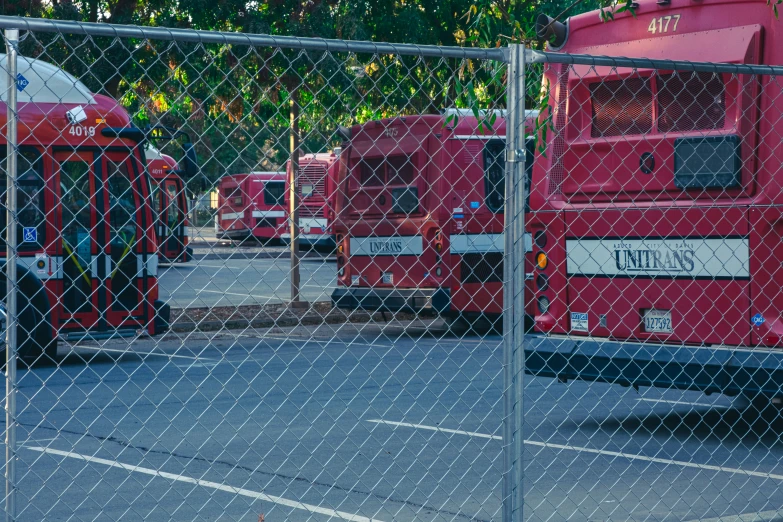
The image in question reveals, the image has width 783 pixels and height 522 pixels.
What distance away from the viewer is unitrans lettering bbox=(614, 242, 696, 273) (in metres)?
7.71

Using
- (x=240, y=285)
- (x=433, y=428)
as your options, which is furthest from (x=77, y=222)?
(x=433, y=428)

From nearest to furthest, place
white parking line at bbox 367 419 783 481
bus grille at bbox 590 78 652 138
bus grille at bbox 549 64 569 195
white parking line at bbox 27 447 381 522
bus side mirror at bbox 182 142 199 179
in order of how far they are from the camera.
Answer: bus side mirror at bbox 182 142 199 179, white parking line at bbox 27 447 381 522, white parking line at bbox 367 419 783 481, bus grille at bbox 590 78 652 138, bus grille at bbox 549 64 569 195

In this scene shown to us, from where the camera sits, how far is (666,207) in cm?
771

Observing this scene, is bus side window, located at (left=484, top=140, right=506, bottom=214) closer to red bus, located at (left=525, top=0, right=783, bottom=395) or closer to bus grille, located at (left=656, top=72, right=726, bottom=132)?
red bus, located at (left=525, top=0, right=783, bottom=395)

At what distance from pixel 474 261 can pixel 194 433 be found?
751 cm

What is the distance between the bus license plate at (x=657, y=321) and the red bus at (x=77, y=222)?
603cm

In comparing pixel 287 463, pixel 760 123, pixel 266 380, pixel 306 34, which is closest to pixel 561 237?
pixel 760 123

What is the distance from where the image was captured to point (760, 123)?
7375mm

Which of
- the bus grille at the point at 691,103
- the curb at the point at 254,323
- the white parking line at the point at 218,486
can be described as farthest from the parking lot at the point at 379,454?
the curb at the point at 254,323

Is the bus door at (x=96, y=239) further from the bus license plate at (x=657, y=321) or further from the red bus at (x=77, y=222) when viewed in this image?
the bus license plate at (x=657, y=321)

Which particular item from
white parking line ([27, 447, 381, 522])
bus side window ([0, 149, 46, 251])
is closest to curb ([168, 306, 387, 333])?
bus side window ([0, 149, 46, 251])

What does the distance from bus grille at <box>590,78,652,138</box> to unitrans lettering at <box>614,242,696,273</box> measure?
87 centimetres

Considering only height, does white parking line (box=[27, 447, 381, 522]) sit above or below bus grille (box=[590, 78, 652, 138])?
below

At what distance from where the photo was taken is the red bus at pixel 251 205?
6411 mm
